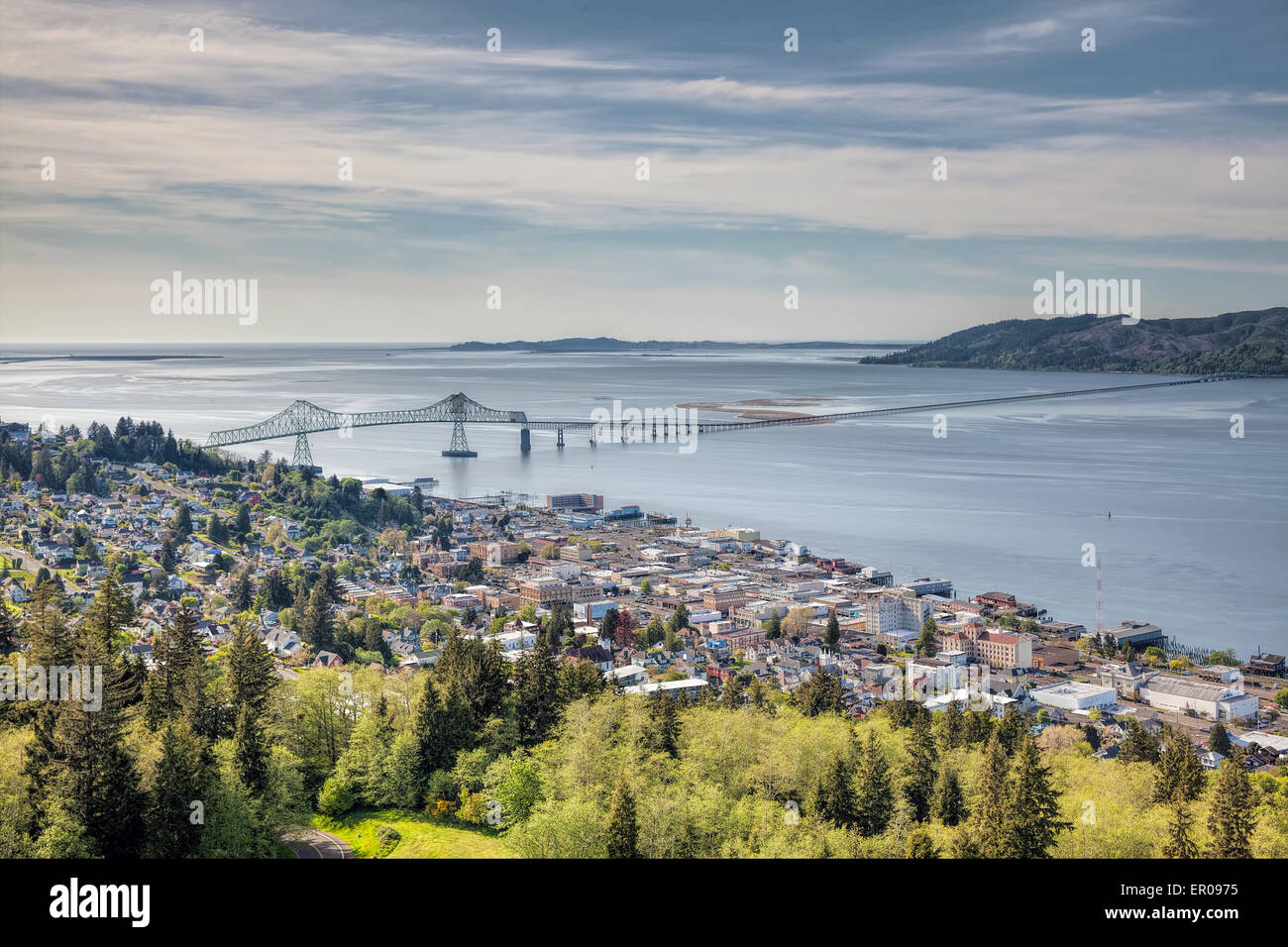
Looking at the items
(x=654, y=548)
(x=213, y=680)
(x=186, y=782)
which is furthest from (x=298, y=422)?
(x=186, y=782)

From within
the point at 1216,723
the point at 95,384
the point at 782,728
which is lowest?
the point at 1216,723

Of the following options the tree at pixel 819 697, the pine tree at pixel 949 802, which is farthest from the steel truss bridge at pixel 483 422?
the pine tree at pixel 949 802

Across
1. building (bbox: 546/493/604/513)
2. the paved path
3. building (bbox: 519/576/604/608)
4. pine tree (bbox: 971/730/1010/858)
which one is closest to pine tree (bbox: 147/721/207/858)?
the paved path

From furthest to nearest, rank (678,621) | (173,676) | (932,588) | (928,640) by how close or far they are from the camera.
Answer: (932,588) → (678,621) → (928,640) → (173,676)

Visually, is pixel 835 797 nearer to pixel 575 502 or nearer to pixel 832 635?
pixel 832 635

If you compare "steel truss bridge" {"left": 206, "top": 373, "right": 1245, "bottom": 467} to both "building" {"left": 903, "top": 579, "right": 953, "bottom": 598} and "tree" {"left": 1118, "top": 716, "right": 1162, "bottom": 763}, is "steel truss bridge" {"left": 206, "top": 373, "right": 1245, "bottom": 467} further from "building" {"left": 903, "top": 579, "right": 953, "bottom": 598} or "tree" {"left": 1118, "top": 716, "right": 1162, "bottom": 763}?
"tree" {"left": 1118, "top": 716, "right": 1162, "bottom": 763}

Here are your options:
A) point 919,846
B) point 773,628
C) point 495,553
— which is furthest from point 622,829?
point 495,553
